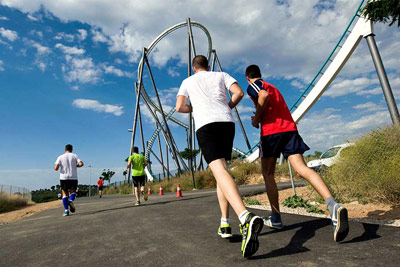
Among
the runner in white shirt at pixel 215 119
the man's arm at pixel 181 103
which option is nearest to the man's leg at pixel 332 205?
the runner in white shirt at pixel 215 119

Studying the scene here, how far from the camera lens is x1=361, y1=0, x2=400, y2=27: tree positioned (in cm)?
772

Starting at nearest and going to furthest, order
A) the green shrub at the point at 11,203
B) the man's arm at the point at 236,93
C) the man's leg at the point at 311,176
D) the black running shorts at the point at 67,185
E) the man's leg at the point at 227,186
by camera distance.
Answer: the man's leg at the point at 227,186 < the man's leg at the point at 311,176 < the man's arm at the point at 236,93 < the black running shorts at the point at 67,185 < the green shrub at the point at 11,203

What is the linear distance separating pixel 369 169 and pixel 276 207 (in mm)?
3125

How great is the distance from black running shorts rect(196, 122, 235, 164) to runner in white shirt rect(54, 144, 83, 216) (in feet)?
18.1

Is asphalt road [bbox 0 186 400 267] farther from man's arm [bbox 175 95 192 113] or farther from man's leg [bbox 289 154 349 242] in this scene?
man's arm [bbox 175 95 192 113]

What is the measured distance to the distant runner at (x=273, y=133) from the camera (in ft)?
9.47

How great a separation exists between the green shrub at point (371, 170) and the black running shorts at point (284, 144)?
2.60 m

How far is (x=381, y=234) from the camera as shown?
2590mm

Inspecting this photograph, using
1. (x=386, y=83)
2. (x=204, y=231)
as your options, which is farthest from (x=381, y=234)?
(x=386, y=83)

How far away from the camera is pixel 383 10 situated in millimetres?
7922

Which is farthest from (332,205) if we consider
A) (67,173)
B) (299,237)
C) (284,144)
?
(67,173)

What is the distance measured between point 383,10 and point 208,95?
7.99 m

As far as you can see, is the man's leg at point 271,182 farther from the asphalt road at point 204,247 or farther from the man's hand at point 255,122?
the man's hand at point 255,122

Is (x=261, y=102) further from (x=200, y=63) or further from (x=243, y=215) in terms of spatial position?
(x=243, y=215)
